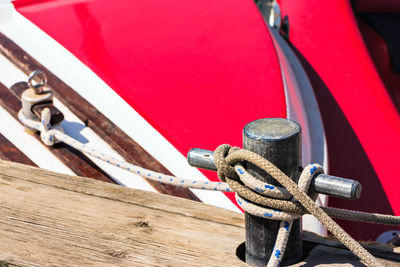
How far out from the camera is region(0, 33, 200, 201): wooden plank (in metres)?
1.62

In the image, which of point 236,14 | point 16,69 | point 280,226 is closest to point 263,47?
point 236,14

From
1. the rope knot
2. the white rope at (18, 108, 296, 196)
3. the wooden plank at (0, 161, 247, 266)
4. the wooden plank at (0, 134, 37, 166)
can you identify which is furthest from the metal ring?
the rope knot

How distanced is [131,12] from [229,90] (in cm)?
61

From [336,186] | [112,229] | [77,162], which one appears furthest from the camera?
Result: [77,162]

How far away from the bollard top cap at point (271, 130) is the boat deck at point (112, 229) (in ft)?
0.81

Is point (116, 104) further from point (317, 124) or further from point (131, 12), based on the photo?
point (317, 124)

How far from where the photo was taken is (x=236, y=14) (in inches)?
86.5

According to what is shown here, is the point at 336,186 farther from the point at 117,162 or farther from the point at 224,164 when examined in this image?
the point at 117,162

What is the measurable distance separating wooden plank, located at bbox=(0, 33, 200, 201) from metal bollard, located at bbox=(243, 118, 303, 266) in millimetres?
569

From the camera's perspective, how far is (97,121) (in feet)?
5.85

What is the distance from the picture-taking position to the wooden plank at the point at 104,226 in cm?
103

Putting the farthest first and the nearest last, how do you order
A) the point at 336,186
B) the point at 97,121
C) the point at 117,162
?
the point at 97,121
the point at 117,162
the point at 336,186

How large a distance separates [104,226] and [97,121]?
704mm

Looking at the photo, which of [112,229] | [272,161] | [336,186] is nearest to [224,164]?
[272,161]
